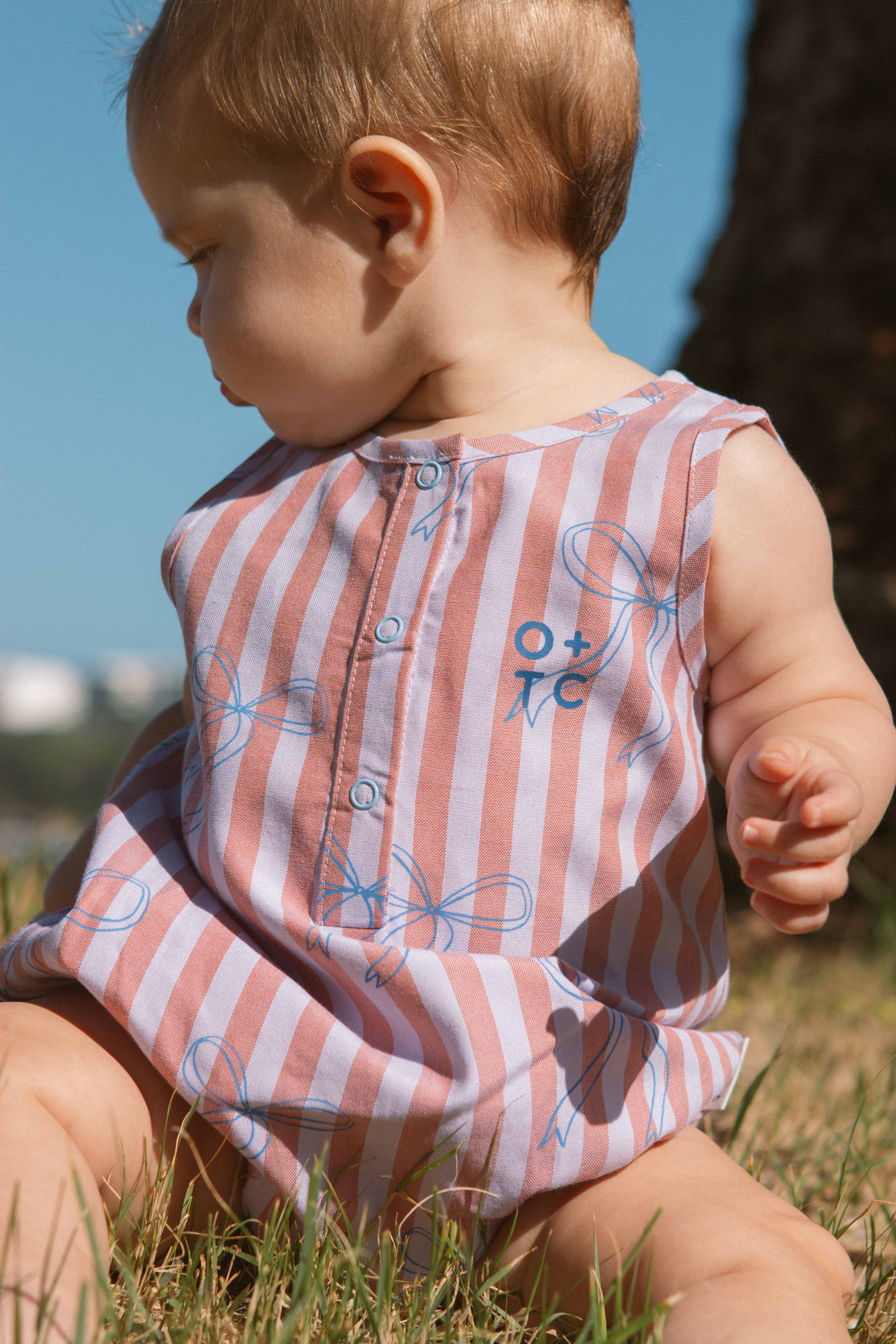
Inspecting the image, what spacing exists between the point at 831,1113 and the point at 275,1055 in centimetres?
97

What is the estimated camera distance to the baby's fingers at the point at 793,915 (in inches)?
39.9

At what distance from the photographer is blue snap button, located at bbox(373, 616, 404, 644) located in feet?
4.18

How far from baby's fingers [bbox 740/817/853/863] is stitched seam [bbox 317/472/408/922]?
0.41m

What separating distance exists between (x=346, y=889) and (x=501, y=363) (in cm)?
65

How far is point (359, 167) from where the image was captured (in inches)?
52.7

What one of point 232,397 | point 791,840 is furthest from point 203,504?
point 791,840

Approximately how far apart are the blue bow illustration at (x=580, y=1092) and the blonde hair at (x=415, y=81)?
926mm

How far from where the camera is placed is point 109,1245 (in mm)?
1073

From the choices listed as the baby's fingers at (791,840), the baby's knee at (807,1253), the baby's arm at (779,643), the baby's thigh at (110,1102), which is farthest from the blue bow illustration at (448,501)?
the baby's knee at (807,1253)

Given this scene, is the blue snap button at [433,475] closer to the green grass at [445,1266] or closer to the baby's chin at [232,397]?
the baby's chin at [232,397]

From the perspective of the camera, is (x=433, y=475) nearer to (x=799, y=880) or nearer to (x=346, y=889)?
(x=346, y=889)

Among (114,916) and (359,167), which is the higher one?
(359,167)

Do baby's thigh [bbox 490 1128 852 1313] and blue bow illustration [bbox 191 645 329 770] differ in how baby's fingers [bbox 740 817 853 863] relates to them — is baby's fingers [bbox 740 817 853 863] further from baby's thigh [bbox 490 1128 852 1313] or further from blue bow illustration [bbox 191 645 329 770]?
blue bow illustration [bbox 191 645 329 770]

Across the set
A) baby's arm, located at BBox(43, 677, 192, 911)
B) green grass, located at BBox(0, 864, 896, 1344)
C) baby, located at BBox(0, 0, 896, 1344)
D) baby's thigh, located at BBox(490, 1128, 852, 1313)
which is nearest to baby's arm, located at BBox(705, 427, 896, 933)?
baby, located at BBox(0, 0, 896, 1344)
